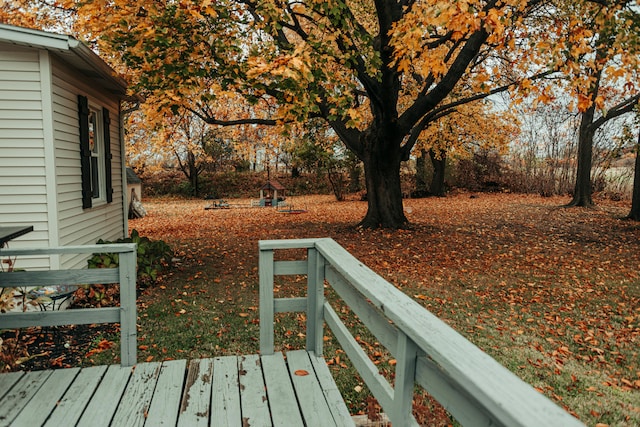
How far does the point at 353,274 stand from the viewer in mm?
2432

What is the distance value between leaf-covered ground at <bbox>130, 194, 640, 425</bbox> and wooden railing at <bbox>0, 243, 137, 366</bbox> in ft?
4.96

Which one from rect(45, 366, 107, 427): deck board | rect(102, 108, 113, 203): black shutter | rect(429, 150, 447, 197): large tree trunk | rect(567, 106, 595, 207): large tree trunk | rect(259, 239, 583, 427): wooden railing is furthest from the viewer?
rect(429, 150, 447, 197): large tree trunk

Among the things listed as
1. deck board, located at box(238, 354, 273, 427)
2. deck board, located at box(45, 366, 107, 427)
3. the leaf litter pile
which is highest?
deck board, located at box(238, 354, 273, 427)

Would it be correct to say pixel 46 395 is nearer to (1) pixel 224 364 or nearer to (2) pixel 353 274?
(1) pixel 224 364

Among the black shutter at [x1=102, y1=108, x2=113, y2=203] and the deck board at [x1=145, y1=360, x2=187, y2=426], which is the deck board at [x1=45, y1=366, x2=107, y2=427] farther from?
the black shutter at [x1=102, y1=108, x2=113, y2=203]

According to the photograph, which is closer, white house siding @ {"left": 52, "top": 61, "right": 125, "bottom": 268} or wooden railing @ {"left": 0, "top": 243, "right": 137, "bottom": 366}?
wooden railing @ {"left": 0, "top": 243, "right": 137, "bottom": 366}

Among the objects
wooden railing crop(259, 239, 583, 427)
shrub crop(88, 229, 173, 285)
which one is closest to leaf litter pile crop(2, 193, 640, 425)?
shrub crop(88, 229, 173, 285)

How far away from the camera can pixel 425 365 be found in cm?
163

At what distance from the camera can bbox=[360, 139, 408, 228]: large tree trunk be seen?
1181cm

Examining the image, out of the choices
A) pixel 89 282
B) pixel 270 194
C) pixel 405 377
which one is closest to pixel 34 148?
pixel 89 282

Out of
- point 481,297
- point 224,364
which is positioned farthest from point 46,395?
point 481,297

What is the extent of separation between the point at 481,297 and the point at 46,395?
566cm

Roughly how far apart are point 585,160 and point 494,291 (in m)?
11.8

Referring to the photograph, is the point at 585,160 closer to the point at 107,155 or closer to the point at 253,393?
the point at 107,155
